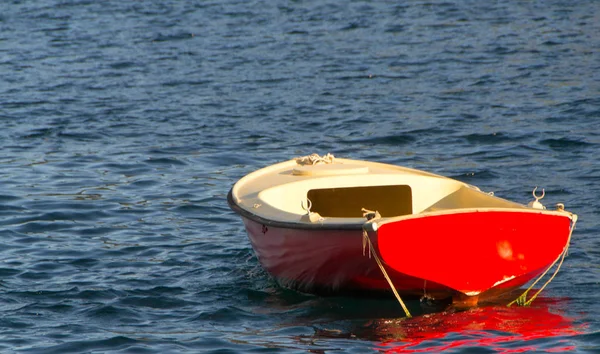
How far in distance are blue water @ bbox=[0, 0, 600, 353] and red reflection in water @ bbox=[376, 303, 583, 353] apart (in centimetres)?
2

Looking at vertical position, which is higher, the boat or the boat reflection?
the boat

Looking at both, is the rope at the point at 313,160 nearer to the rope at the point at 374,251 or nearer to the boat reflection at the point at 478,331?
the rope at the point at 374,251

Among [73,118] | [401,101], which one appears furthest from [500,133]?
[73,118]

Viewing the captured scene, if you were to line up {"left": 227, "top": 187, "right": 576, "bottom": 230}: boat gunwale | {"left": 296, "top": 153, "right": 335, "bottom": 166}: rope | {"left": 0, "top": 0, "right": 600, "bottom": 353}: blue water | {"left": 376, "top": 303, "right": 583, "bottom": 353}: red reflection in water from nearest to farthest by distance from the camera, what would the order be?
{"left": 376, "top": 303, "right": 583, "bottom": 353}: red reflection in water
{"left": 227, "top": 187, "right": 576, "bottom": 230}: boat gunwale
{"left": 0, "top": 0, "right": 600, "bottom": 353}: blue water
{"left": 296, "top": 153, "right": 335, "bottom": 166}: rope

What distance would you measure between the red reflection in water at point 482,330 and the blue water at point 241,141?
0.02 m

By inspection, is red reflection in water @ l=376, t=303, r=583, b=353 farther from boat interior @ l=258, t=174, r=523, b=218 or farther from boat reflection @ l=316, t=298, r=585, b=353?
boat interior @ l=258, t=174, r=523, b=218

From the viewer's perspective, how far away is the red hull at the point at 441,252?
857 cm

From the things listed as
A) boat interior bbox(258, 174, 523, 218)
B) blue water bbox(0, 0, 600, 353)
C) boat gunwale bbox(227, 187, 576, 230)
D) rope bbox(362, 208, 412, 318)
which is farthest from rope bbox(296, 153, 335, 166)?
rope bbox(362, 208, 412, 318)

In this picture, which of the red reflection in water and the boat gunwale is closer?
the red reflection in water

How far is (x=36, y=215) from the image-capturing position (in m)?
13.2

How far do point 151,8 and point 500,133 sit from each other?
55.5ft

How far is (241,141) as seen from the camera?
1711 centimetres

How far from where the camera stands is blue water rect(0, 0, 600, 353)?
911cm

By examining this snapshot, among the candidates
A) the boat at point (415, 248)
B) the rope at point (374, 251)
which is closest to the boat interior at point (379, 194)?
the boat at point (415, 248)
